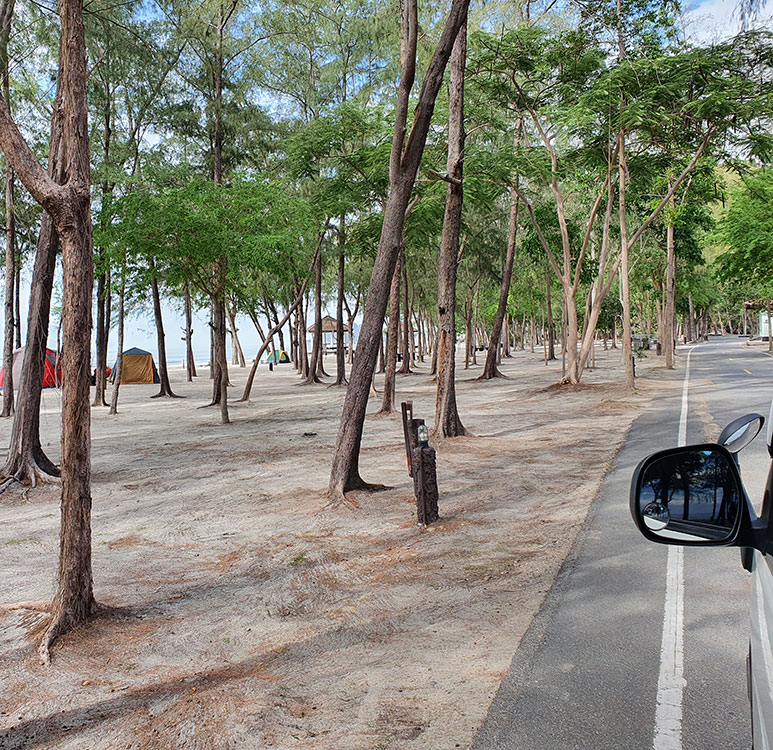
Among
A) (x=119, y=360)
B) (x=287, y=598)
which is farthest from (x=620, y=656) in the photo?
(x=119, y=360)

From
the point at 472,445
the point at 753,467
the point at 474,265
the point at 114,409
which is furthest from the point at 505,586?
the point at 474,265

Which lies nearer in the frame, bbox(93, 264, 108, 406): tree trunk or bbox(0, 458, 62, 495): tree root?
bbox(0, 458, 62, 495): tree root

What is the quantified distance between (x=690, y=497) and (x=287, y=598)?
4.27 meters

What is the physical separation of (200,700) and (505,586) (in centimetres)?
251

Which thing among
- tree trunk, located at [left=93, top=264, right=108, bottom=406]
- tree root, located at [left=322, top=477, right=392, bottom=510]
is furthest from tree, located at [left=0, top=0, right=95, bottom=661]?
tree trunk, located at [left=93, top=264, right=108, bottom=406]

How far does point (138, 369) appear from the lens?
4134 cm

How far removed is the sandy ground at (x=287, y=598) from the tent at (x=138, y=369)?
3025 cm

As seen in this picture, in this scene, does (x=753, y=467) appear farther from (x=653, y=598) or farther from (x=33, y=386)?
(x=33, y=386)

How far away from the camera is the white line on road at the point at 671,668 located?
10.5ft

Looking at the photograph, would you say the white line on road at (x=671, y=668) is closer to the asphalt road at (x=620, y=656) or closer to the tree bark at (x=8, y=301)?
the asphalt road at (x=620, y=656)

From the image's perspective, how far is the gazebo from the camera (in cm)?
5445

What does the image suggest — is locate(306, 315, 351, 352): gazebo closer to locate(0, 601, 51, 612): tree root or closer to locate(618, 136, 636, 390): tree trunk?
locate(618, 136, 636, 390): tree trunk

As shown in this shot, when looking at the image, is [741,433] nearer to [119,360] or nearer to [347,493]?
[347,493]

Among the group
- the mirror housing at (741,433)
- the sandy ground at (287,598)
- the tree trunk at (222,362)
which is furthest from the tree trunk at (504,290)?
the mirror housing at (741,433)
